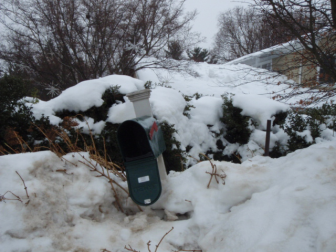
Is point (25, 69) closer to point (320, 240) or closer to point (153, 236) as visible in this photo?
point (153, 236)

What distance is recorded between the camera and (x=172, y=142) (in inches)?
165

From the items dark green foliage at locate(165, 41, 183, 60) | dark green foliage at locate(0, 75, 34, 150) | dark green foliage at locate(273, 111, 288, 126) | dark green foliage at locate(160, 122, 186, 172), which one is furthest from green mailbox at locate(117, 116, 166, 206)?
dark green foliage at locate(165, 41, 183, 60)

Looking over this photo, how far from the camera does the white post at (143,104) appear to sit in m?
2.81

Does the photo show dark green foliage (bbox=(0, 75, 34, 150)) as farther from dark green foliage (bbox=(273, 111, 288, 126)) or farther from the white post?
dark green foliage (bbox=(273, 111, 288, 126))

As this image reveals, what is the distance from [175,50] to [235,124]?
8.02 meters

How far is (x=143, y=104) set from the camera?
9.43 feet

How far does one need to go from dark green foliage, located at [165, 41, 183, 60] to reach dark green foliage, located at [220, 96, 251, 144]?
742cm

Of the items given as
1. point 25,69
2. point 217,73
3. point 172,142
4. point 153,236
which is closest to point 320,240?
point 153,236

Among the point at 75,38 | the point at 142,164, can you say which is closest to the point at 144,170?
the point at 142,164

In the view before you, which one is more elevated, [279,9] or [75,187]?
[279,9]

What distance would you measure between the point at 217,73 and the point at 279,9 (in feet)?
43.7

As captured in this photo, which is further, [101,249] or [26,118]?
[26,118]

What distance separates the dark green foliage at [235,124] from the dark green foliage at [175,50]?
7.42m

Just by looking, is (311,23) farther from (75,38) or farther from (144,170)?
(75,38)
